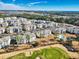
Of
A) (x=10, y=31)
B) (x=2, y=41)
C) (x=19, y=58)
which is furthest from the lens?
(x=10, y=31)

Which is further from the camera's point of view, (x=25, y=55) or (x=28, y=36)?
(x=28, y=36)

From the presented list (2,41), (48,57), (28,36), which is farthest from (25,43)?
(48,57)

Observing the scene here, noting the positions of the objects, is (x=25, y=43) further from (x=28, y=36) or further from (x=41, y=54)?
(x=41, y=54)

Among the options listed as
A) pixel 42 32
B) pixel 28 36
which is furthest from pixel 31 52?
pixel 42 32

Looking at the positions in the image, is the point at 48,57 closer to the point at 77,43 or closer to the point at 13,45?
the point at 13,45

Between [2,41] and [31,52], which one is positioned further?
[2,41]

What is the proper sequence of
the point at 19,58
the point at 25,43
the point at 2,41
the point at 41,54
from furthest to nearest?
the point at 25,43, the point at 2,41, the point at 41,54, the point at 19,58

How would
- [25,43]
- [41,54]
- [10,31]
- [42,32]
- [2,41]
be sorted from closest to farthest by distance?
[41,54] < [2,41] < [25,43] < [42,32] < [10,31]

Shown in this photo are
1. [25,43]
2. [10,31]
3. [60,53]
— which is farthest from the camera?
[10,31]

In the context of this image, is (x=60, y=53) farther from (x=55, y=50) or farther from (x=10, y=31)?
(x=10, y=31)
